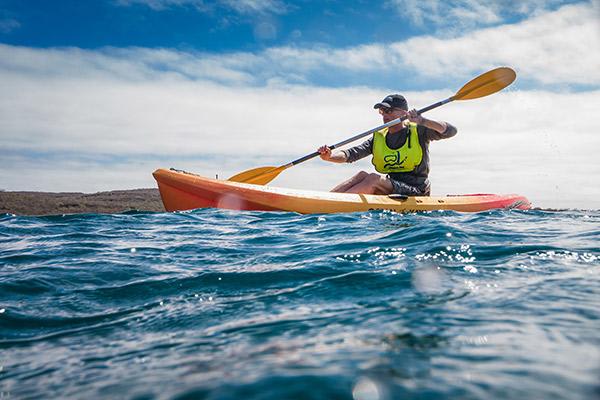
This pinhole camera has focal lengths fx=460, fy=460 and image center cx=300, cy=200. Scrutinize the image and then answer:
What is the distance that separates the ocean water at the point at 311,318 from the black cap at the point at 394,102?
3278 mm

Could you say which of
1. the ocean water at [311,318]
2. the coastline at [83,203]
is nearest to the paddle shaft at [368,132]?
the ocean water at [311,318]

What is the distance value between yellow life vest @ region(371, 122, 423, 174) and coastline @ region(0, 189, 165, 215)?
8.56m

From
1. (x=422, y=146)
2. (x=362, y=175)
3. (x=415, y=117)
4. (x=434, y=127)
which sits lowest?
(x=362, y=175)

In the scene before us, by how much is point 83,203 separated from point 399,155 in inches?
424

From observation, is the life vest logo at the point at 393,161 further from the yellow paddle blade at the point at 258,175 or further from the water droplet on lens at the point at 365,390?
the water droplet on lens at the point at 365,390

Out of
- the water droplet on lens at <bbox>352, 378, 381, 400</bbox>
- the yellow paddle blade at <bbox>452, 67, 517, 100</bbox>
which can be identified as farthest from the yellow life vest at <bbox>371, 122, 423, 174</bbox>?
the water droplet on lens at <bbox>352, 378, 381, 400</bbox>

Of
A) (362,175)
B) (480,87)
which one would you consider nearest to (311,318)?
(362,175)

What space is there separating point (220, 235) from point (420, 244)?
2.19 meters

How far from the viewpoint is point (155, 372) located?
151 cm

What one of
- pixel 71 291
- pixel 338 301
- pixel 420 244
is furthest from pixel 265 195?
pixel 338 301

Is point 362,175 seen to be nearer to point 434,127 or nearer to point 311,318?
point 434,127

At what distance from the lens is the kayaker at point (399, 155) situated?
22.8 feet

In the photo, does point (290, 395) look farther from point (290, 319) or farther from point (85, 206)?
point (85, 206)

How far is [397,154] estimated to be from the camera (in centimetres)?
705
